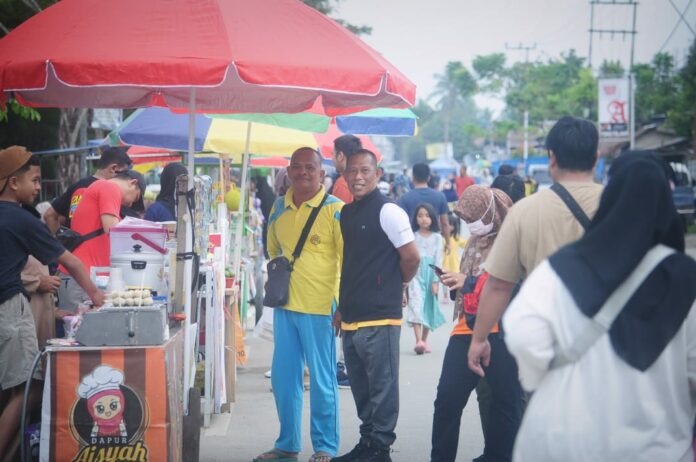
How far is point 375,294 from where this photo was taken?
20.1 ft

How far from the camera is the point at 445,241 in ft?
47.0

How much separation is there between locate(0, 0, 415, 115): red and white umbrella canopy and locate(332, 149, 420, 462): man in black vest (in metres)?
0.73

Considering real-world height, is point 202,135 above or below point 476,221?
above

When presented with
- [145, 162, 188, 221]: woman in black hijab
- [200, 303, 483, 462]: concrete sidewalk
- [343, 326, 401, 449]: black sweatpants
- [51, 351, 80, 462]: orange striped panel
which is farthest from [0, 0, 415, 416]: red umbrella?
[145, 162, 188, 221]: woman in black hijab

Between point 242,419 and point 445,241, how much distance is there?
689 centimetres

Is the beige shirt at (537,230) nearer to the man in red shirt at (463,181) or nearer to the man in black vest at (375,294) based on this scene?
the man in black vest at (375,294)

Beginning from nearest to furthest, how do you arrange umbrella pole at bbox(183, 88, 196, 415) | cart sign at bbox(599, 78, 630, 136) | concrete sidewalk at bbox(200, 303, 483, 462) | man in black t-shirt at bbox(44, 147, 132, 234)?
umbrella pole at bbox(183, 88, 196, 415) → concrete sidewalk at bbox(200, 303, 483, 462) → man in black t-shirt at bbox(44, 147, 132, 234) → cart sign at bbox(599, 78, 630, 136)

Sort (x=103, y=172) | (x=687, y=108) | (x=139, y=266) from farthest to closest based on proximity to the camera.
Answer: (x=687, y=108), (x=103, y=172), (x=139, y=266)

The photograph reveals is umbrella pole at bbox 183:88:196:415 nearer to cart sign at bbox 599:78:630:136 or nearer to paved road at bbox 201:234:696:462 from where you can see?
paved road at bbox 201:234:696:462

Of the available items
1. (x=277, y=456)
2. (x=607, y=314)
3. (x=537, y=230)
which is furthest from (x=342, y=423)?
(x=607, y=314)

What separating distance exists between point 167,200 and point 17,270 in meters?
3.55

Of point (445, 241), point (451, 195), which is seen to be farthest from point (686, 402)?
point (451, 195)

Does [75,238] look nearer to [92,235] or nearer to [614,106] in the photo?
[92,235]

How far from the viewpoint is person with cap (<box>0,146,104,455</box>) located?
536cm
